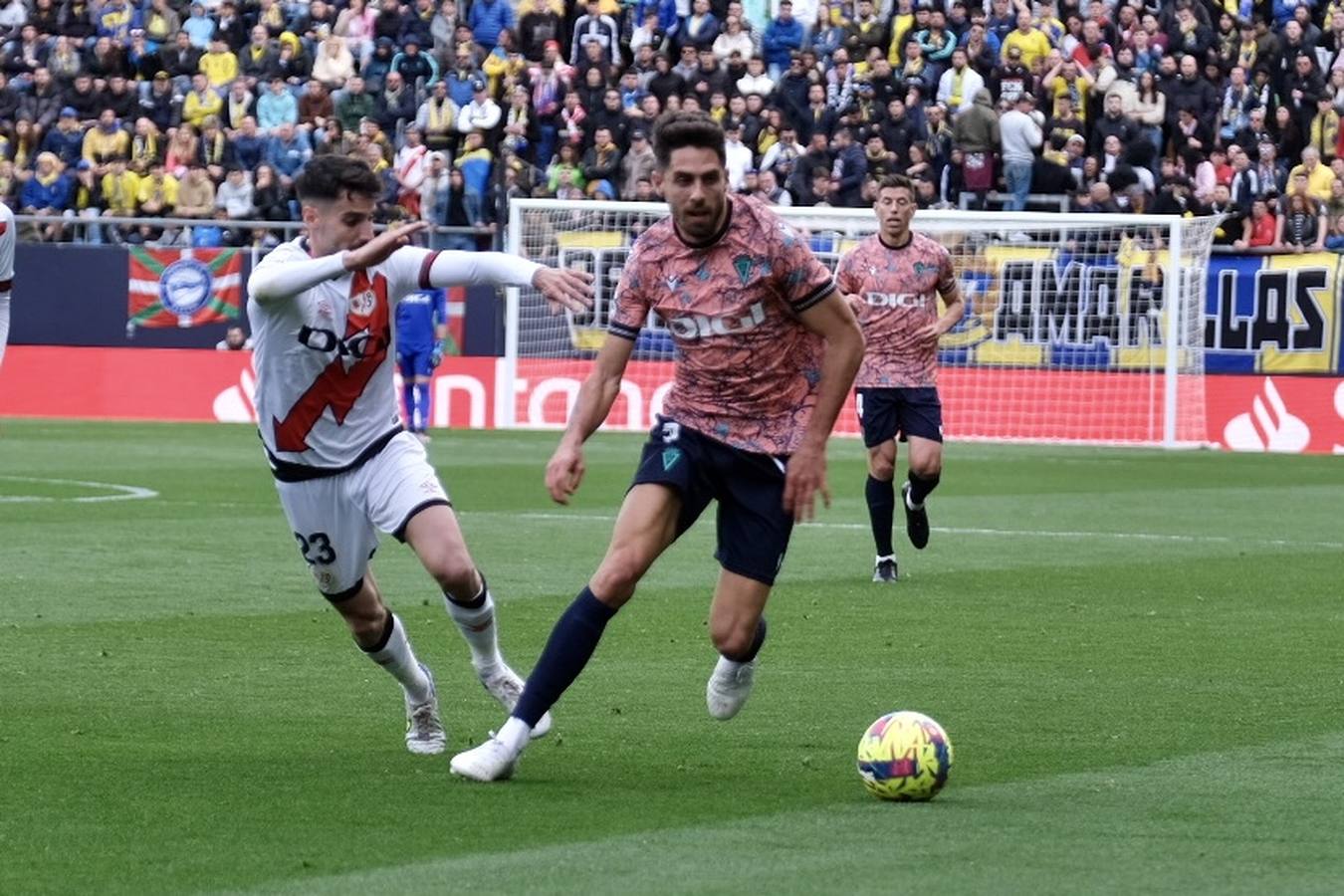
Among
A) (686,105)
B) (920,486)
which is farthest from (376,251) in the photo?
(686,105)

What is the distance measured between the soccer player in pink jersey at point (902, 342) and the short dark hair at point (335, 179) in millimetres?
7474

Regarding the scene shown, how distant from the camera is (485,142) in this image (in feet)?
111

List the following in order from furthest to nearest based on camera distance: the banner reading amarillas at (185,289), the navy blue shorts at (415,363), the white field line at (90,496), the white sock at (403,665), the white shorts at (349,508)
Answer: the banner reading amarillas at (185,289)
the navy blue shorts at (415,363)
the white field line at (90,496)
the white sock at (403,665)
the white shorts at (349,508)

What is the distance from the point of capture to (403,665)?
8.48 m

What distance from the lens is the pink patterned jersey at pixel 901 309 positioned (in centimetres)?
1555

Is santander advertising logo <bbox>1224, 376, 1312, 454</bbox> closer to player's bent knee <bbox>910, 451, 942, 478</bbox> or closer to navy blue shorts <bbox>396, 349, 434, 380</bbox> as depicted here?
navy blue shorts <bbox>396, 349, 434, 380</bbox>

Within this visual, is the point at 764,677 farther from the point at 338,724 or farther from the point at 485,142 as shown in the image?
the point at 485,142

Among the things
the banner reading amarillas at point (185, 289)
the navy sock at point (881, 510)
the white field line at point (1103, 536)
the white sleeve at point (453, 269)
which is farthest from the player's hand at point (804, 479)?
the banner reading amarillas at point (185, 289)

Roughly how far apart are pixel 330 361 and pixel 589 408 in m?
1.04

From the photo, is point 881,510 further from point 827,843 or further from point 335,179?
point 827,843

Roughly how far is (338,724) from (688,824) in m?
2.35

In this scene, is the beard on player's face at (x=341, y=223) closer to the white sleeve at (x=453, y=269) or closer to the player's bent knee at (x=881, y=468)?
the white sleeve at (x=453, y=269)

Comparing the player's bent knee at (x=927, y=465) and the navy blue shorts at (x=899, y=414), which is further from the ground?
A: the navy blue shorts at (x=899, y=414)

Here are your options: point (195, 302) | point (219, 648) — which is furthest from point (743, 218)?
point (195, 302)
